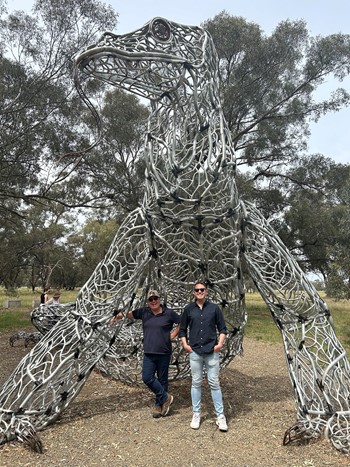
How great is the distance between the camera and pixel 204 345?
170 inches

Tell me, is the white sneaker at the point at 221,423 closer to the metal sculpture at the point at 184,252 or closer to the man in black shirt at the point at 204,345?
the man in black shirt at the point at 204,345

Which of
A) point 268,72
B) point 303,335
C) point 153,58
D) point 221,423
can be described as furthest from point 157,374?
point 268,72

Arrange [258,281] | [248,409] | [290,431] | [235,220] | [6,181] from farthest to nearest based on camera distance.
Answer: [6,181] → [248,409] → [258,281] → [235,220] → [290,431]

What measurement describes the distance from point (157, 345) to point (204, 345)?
59 cm

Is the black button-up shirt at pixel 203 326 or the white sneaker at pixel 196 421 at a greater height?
the black button-up shirt at pixel 203 326

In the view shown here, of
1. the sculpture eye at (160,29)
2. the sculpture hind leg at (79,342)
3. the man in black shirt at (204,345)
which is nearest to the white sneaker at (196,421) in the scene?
the man in black shirt at (204,345)

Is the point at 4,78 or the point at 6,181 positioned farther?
the point at 6,181

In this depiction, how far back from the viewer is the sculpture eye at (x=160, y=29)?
4320 mm

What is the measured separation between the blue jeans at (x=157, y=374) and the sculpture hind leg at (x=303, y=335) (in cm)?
136

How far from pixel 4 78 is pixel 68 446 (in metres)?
9.99

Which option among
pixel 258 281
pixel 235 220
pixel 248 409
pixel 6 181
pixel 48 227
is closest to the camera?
pixel 235 220

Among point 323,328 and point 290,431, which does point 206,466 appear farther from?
point 323,328

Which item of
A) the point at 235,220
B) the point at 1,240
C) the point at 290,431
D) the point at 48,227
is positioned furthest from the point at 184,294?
the point at 48,227

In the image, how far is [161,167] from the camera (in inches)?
178
